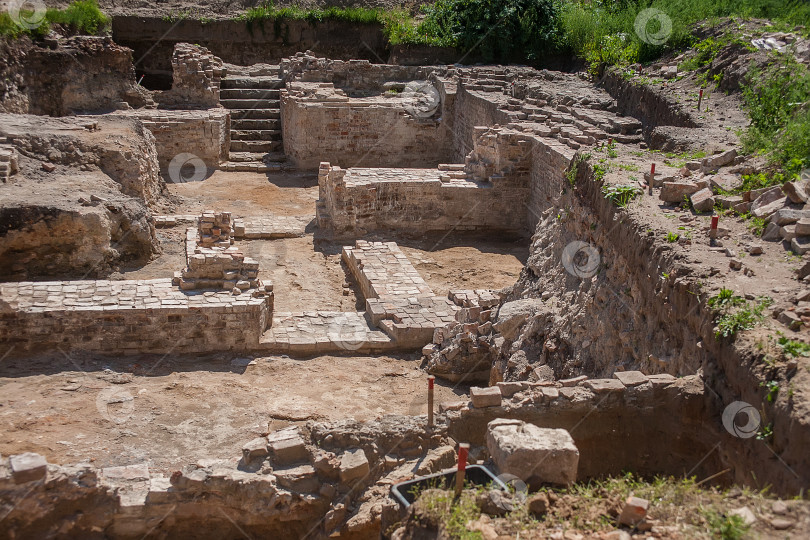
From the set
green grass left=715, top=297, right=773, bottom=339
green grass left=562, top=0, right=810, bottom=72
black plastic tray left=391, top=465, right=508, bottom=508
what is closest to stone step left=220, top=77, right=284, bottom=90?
green grass left=562, top=0, right=810, bottom=72

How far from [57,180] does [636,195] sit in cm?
877

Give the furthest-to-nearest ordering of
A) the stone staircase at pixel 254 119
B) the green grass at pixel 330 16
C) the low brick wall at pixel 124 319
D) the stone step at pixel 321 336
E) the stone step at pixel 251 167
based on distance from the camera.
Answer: the green grass at pixel 330 16 → the stone staircase at pixel 254 119 → the stone step at pixel 251 167 → the stone step at pixel 321 336 → the low brick wall at pixel 124 319

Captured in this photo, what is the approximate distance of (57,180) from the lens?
12055mm

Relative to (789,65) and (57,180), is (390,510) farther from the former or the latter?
(57,180)

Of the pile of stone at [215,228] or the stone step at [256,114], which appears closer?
the pile of stone at [215,228]

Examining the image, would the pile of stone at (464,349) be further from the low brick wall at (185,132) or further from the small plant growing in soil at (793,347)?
the low brick wall at (185,132)

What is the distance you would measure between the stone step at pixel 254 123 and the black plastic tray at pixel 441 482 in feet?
50.0

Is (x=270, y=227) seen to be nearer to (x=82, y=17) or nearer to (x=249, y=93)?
(x=249, y=93)

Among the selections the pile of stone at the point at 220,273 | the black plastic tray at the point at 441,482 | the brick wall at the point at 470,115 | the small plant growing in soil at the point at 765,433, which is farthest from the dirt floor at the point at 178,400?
the brick wall at the point at 470,115

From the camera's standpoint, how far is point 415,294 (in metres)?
10.6

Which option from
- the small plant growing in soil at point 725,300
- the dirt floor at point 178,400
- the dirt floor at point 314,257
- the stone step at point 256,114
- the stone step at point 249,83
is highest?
the stone step at point 249,83

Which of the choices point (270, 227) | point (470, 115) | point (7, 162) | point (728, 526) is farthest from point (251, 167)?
point (728, 526)

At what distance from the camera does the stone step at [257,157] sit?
1808cm

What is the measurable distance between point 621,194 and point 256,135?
12.4 meters
